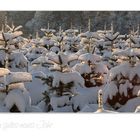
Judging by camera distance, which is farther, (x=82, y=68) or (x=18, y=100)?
(x=82, y=68)

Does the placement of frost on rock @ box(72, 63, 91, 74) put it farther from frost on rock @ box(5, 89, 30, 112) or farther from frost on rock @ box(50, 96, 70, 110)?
frost on rock @ box(5, 89, 30, 112)

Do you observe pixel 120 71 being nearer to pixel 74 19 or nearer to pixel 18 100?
pixel 74 19

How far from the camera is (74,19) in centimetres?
885

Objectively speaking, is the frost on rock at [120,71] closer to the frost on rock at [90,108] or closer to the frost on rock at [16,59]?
the frost on rock at [90,108]

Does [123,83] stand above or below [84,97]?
above

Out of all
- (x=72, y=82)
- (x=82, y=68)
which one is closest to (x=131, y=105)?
(x=72, y=82)

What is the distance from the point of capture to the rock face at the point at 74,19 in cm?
809

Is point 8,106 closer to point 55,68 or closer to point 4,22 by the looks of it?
point 55,68

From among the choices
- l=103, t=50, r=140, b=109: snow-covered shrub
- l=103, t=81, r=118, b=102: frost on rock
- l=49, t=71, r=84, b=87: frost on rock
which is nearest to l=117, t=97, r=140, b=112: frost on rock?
l=103, t=50, r=140, b=109: snow-covered shrub

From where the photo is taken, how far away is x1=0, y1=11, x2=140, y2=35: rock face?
809 cm
